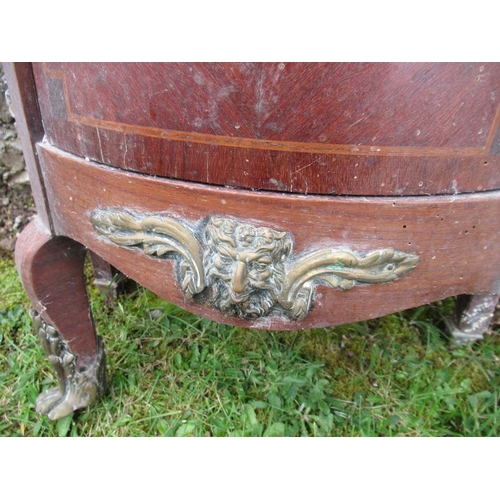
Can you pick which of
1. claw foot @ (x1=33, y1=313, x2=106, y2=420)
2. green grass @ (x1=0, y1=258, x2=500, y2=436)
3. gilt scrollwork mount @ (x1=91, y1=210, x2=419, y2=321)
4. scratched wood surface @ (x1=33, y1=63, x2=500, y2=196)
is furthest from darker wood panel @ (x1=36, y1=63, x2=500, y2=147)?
green grass @ (x1=0, y1=258, x2=500, y2=436)

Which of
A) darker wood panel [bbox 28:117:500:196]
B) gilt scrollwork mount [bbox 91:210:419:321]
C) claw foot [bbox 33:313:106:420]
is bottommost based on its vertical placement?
claw foot [bbox 33:313:106:420]

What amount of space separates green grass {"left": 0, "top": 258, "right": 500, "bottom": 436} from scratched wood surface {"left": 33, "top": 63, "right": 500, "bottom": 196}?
60 centimetres

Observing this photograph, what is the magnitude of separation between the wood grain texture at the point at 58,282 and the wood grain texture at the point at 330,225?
5.3 inches

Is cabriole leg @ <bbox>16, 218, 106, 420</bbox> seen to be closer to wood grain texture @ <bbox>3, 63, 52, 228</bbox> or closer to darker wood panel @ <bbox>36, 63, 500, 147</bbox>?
wood grain texture @ <bbox>3, 63, 52, 228</bbox>

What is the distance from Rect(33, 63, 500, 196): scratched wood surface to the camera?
419mm

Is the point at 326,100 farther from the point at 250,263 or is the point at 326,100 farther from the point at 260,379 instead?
the point at 260,379

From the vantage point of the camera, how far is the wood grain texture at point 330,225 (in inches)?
19.2

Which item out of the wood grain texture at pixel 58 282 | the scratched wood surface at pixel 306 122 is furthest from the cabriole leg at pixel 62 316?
the scratched wood surface at pixel 306 122

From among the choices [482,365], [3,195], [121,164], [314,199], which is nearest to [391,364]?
[482,365]

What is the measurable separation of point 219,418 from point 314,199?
0.61m

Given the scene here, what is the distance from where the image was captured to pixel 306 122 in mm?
435

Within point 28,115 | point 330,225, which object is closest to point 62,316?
point 28,115

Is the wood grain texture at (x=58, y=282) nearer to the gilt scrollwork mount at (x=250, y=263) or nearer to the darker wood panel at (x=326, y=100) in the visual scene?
the gilt scrollwork mount at (x=250, y=263)

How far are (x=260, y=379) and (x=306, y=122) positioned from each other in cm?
71
